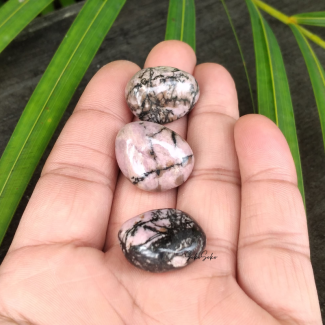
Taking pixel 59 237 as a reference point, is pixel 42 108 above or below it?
above

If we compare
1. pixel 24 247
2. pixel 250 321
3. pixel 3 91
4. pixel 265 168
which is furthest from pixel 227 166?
pixel 3 91

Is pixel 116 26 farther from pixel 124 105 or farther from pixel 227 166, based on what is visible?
pixel 227 166

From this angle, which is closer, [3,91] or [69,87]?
[69,87]

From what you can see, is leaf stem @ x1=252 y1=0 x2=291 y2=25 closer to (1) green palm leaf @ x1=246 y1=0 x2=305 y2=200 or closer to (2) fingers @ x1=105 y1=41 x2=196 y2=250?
(1) green palm leaf @ x1=246 y1=0 x2=305 y2=200

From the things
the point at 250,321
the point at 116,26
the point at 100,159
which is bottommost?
the point at 250,321

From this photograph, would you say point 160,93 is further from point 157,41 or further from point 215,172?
point 157,41

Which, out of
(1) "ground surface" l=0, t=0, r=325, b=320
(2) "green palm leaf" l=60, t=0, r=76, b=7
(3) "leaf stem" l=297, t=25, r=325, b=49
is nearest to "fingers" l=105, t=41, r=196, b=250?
(1) "ground surface" l=0, t=0, r=325, b=320

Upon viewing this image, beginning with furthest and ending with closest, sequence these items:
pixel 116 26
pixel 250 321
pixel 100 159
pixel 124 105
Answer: pixel 116 26 → pixel 124 105 → pixel 100 159 → pixel 250 321

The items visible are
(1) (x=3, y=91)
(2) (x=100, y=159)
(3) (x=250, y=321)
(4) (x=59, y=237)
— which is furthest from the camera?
(1) (x=3, y=91)
